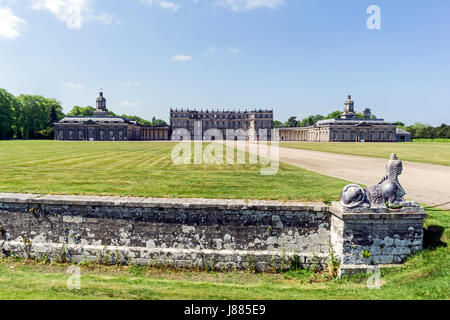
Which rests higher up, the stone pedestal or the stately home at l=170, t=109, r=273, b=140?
the stately home at l=170, t=109, r=273, b=140

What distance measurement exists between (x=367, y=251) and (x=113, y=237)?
6.23 meters

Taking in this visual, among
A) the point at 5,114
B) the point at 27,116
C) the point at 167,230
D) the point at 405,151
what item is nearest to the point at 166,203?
the point at 167,230

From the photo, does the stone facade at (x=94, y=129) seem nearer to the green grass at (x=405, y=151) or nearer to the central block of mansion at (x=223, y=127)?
the central block of mansion at (x=223, y=127)

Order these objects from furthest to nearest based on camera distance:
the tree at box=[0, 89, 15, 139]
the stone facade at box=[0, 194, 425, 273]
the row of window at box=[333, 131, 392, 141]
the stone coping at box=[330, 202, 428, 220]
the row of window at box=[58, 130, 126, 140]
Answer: the row of window at box=[333, 131, 392, 141] → the row of window at box=[58, 130, 126, 140] → the tree at box=[0, 89, 15, 139] → the stone facade at box=[0, 194, 425, 273] → the stone coping at box=[330, 202, 428, 220]

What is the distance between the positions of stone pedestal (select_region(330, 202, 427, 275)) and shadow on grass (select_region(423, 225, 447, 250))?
227 millimetres

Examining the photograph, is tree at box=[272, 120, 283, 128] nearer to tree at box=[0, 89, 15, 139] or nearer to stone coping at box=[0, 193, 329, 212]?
tree at box=[0, 89, 15, 139]

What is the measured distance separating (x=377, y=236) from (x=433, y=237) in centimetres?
135

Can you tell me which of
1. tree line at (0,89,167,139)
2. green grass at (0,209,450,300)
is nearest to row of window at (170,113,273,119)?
tree line at (0,89,167,139)

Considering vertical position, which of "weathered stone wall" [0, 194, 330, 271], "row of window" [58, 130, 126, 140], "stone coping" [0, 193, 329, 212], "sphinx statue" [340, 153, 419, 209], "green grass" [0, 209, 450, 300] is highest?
"row of window" [58, 130, 126, 140]

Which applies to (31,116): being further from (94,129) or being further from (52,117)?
(94,129)

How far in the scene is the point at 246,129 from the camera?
13625 cm

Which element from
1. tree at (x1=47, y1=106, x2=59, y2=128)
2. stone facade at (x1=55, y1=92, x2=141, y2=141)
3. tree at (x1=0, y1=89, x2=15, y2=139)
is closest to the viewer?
tree at (x1=0, y1=89, x2=15, y2=139)

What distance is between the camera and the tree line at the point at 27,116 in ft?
237

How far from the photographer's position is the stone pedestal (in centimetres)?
663
